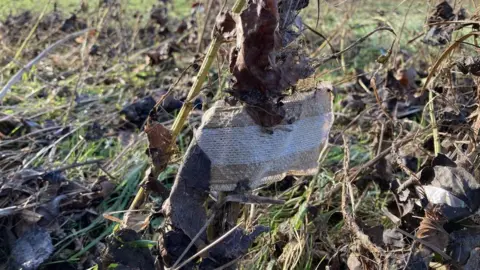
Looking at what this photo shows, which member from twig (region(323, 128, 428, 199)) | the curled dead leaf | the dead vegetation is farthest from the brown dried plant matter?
twig (region(323, 128, 428, 199))

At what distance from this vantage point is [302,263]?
1.72 m

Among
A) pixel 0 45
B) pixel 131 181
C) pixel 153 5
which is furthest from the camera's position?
pixel 153 5

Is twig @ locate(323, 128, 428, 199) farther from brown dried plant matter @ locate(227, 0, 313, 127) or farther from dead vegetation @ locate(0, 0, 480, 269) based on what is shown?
brown dried plant matter @ locate(227, 0, 313, 127)

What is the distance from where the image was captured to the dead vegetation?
1.23m

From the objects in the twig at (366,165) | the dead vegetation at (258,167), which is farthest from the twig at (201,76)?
the twig at (366,165)

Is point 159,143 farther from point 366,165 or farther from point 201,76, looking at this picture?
point 366,165

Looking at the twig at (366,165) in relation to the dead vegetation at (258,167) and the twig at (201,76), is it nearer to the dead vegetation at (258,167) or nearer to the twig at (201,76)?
the dead vegetation at (258,167)

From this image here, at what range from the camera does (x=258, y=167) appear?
128 cm

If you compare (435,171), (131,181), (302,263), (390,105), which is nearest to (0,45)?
(131,181)

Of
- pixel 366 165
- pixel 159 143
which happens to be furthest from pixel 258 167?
pixel 366 165

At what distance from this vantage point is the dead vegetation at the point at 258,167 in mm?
1228

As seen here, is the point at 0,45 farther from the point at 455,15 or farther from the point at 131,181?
the point at 455,15

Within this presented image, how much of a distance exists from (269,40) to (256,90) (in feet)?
0.40

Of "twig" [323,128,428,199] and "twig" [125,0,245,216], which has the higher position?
"twig" [125,0,245,216]
